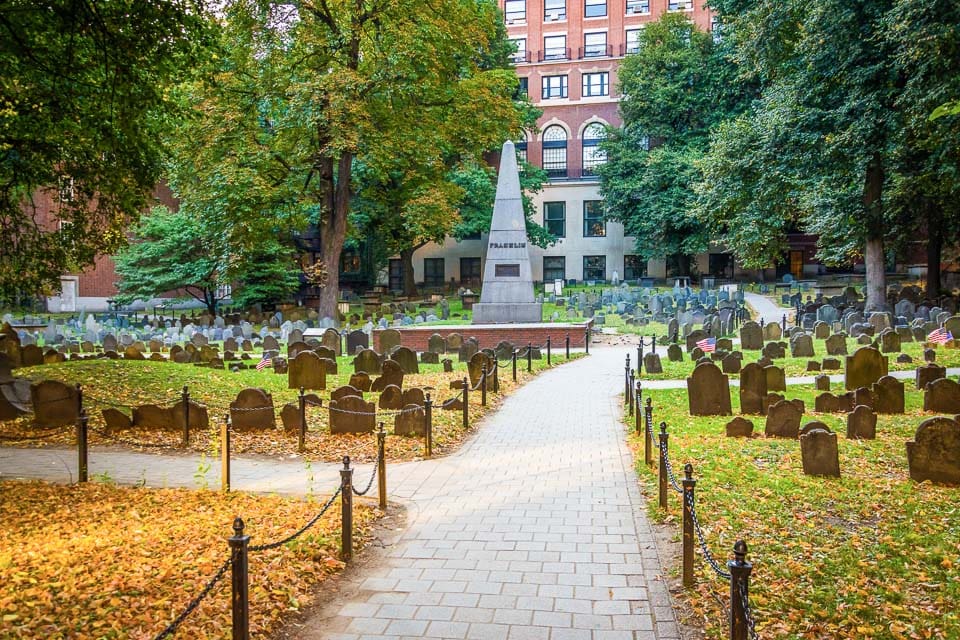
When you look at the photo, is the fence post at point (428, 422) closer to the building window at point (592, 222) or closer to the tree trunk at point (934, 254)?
the tree trunk at point (934, 254)

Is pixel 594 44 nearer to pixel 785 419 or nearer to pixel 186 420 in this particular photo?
pixel 785 419

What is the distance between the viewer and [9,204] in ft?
44.3

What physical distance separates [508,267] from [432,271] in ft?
106

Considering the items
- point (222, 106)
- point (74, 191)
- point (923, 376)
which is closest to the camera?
point (923, 376)

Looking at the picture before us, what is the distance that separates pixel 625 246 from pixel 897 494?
48.5 m

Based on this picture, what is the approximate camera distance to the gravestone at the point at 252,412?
410 inches

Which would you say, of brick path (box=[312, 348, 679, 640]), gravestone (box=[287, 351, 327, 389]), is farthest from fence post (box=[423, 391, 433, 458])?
gravestone (box=[287, 351, 327, 389])

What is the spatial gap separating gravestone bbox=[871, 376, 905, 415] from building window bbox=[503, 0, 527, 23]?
49.7 metres

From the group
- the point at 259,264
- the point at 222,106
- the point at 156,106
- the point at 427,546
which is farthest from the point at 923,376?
the point at 259,264

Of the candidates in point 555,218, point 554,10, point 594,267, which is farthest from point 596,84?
point 594,267

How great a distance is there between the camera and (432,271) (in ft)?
185

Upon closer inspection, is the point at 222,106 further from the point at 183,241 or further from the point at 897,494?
the point at 897,494

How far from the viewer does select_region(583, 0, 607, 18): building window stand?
53656mm

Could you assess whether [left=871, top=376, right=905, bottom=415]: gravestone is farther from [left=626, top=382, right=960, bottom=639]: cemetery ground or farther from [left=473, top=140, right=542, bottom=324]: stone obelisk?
[left=473, top=140, right=542, bottom=324]: stone obelisk
